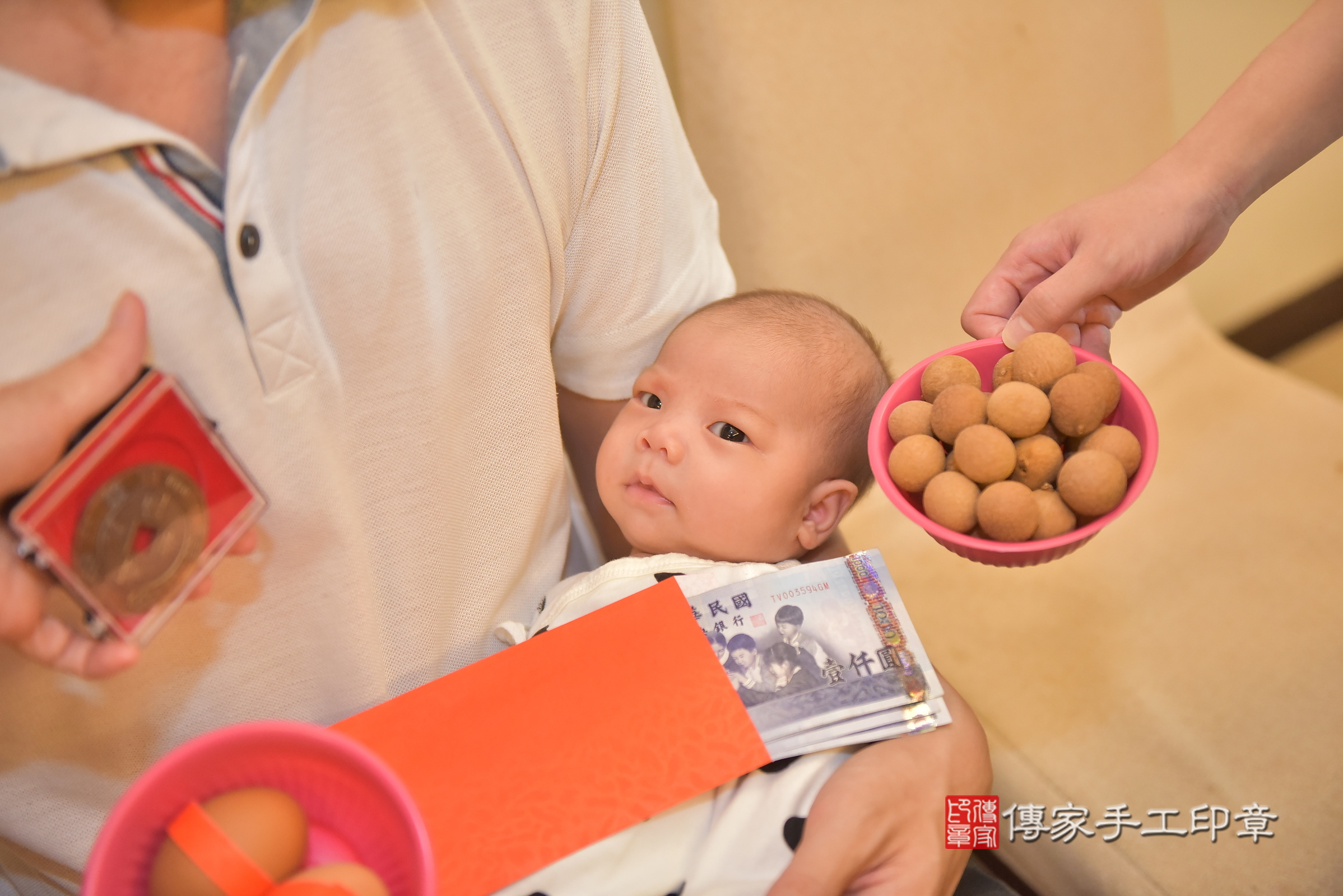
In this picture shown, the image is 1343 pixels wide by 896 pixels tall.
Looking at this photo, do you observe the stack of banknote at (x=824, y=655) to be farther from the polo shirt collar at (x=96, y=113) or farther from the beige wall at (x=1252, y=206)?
the beige wall at (x=1252, y=206)

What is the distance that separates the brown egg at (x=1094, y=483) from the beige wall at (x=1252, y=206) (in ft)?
4.23

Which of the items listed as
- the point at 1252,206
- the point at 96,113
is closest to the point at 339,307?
the point at 96,113

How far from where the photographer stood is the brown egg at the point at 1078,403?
697 millimetres

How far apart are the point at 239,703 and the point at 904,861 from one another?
0.53 metres

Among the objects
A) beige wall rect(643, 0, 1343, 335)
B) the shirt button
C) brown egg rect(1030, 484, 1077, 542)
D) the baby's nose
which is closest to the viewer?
the shirt button

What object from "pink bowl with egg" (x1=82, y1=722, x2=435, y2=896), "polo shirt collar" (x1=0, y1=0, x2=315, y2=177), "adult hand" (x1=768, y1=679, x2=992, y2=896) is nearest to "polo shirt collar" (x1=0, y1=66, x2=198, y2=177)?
"polo shirt collar" (x1=0, y1=0, x2=315, y2=177)

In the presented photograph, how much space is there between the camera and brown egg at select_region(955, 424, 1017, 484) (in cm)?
69

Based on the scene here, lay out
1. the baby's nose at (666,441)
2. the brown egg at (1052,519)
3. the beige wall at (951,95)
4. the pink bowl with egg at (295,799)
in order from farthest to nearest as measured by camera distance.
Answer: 1. the beige wall at (951,95)
2. the baby's nose at (666,441)
3. the brown egg at (1052,519)
4. the pink bowl with egg at (295,799)

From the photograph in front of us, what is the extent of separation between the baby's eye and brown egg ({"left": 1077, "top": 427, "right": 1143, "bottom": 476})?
0.31 meters

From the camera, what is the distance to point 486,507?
79cm

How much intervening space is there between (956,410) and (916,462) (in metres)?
0.05

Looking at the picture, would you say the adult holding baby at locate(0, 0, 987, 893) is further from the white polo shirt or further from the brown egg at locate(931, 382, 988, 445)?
the brown egg at locate(931, 382, 988, 445)

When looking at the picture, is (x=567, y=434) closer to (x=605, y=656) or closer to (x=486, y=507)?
(x=486, y=507)

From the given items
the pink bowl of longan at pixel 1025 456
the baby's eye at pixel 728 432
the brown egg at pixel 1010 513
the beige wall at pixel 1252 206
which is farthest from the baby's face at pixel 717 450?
the beige wall at pixel 1252 206
